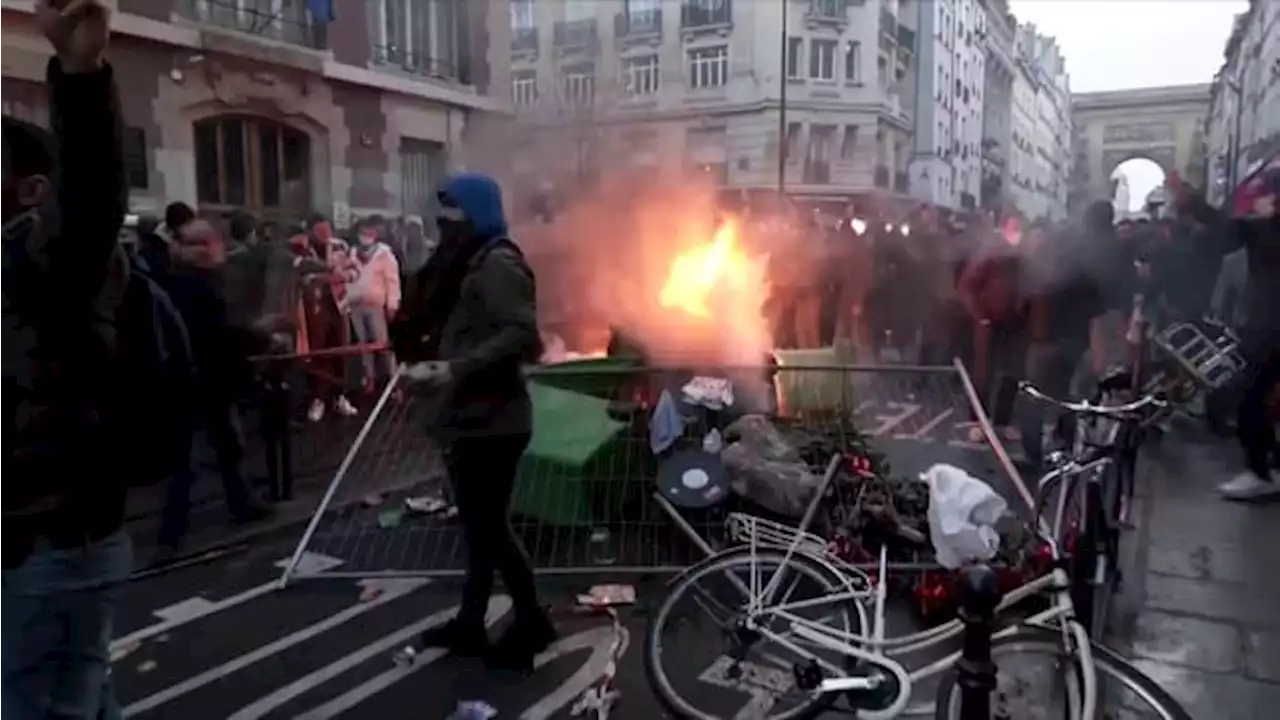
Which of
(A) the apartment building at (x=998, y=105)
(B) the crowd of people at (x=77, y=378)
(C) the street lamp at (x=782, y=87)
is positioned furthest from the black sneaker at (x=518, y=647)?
(A) the apartment building at (x=998, y=105)

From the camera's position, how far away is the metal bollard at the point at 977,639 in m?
2.74

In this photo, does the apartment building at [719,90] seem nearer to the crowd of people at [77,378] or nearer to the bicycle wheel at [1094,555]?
A: the bicycle wheel at [1094,555]

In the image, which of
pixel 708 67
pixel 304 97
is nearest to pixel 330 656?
Answer: pixel 304 97

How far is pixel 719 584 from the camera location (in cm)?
397

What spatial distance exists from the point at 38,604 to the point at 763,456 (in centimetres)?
414

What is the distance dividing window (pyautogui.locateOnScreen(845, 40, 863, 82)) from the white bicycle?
30723mm

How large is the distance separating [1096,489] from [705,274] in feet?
14.7

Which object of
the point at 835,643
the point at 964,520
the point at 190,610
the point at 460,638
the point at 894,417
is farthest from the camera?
the point at 894,417

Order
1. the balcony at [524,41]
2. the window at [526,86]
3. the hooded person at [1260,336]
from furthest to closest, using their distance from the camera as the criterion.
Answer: the balcony at [524,41], the window at [526,86], the hooded person at [1260,336]

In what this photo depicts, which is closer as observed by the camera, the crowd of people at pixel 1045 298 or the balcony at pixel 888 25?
the crowd of people at pixel 1045 298

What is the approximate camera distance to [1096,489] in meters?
4.69

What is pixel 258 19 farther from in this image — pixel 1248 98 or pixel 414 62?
pixel 1248 98

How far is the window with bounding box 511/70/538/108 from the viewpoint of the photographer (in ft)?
61.9

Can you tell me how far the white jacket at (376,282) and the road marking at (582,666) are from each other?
21.1ft
